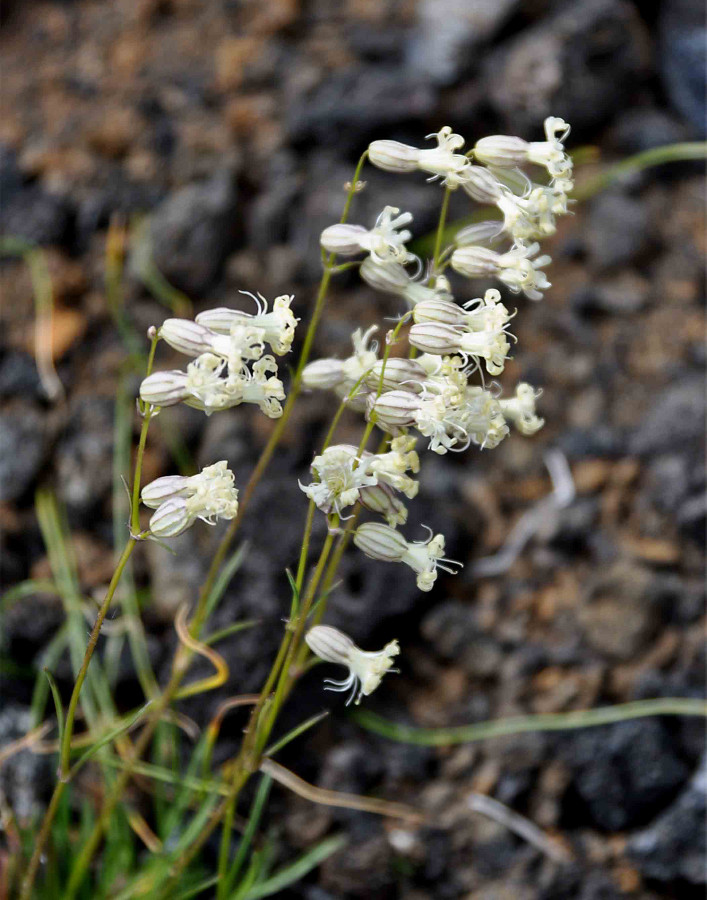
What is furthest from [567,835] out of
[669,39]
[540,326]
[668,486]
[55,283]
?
[669,39]

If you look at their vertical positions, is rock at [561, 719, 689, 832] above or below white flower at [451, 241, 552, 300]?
below

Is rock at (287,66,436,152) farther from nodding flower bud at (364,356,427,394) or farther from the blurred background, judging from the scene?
nodding flower bud at (364,356,427,394)

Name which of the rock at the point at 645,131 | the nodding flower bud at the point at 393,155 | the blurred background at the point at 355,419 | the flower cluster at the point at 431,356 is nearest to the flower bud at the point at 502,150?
the flower cluster at the point at 431,356

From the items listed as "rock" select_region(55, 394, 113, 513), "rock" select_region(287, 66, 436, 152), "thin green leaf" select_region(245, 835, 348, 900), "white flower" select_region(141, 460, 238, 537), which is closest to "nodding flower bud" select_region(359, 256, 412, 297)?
"white flower" select_region(141, 460, 238, 537)

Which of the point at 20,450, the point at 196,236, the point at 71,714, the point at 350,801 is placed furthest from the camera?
the point at 196,236

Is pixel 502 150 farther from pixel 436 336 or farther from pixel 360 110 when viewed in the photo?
pixel 360 110

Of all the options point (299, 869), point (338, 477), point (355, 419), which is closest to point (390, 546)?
point (338, 477)
